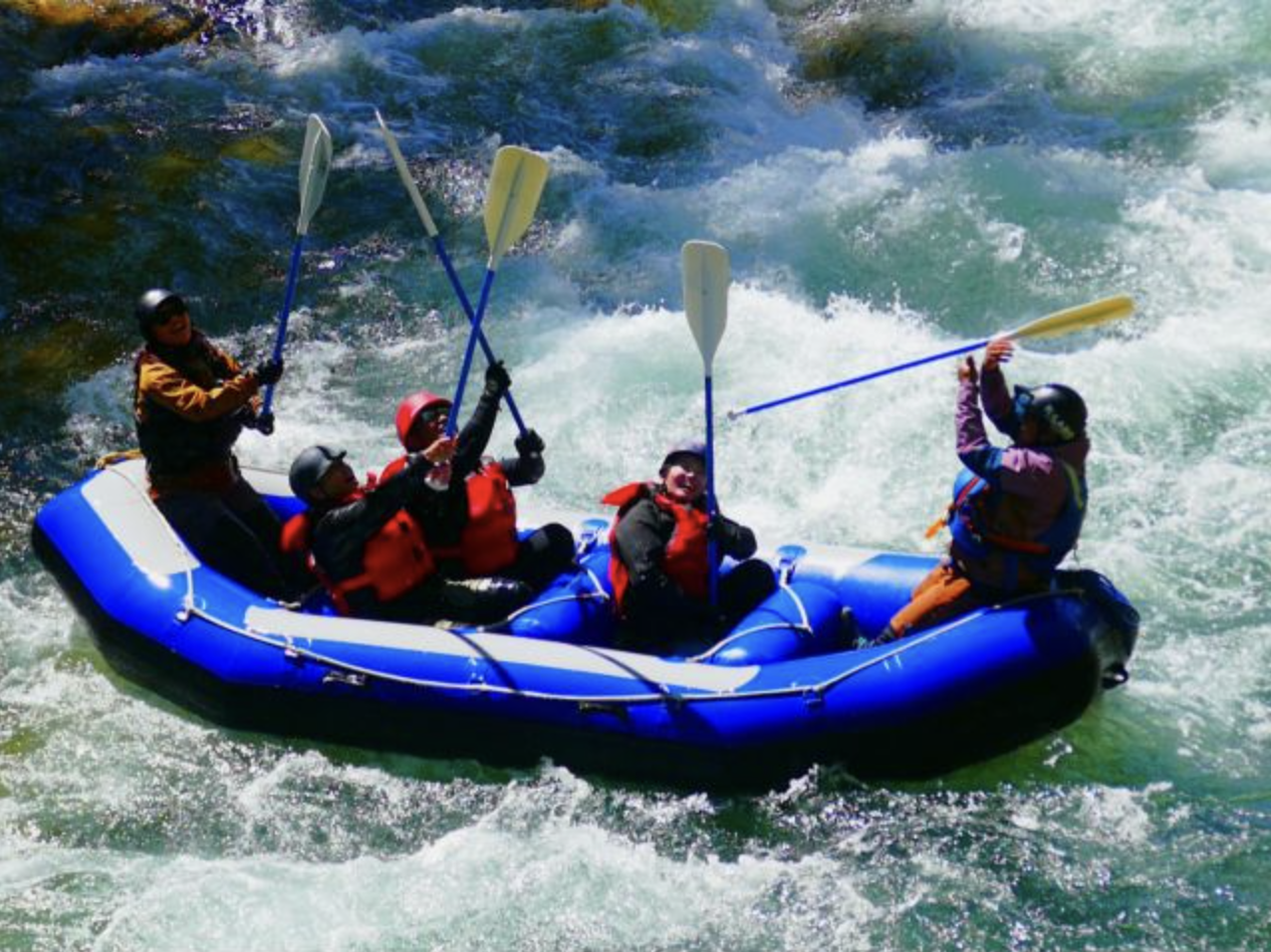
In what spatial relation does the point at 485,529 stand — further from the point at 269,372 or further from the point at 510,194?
the point at 510,194

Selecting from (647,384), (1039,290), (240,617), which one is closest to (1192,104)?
(1039,290)

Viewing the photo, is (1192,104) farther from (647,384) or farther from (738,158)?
(647,384)

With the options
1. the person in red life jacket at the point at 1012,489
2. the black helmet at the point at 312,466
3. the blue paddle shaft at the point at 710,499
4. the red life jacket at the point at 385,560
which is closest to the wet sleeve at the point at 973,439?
the person in red life jacket at the point at 1012,489

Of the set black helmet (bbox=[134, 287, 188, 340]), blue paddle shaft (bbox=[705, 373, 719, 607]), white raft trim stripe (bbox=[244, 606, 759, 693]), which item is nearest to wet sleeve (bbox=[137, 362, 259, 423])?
black helmet (bbox=[134, 287, 188, 340])

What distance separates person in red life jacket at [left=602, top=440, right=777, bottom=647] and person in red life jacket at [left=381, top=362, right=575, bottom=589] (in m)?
0.38

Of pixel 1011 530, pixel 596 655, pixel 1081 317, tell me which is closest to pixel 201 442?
pixel 596 655

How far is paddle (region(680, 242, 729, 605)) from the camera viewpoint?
566 cm

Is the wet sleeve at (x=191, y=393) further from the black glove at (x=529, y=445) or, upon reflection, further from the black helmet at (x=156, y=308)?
the black glove at (x=529, y=445)

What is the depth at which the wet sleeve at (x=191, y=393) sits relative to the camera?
600 centimetres

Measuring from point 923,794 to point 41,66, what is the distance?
9168 mm

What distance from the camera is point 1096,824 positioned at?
17.8ft

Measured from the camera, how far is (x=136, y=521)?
6.30 meters

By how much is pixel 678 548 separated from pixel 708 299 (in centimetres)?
89

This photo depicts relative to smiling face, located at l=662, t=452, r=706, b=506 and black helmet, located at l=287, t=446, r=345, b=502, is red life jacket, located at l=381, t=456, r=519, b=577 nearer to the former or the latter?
black helmet, located at l=287, t=446, r=345, b=502
